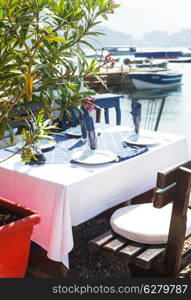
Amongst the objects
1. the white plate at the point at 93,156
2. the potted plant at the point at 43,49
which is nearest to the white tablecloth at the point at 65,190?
the white plate at the point at 93,156

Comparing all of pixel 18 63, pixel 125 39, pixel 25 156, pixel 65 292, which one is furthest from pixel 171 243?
pixel 125 39

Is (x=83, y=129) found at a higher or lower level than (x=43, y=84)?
lower

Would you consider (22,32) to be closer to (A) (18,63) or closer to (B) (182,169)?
(A) (18,63)

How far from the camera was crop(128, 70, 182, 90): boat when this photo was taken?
1866 cm

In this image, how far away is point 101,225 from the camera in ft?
10.4

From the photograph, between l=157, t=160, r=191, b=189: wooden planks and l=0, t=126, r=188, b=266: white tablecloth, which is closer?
l=157, t=160, r=191, b=189: wooden planks

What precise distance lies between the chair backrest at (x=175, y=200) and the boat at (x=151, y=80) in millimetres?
17097

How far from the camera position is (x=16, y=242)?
6.46 feet

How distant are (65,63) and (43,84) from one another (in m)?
0.16

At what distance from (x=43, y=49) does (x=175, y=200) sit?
0.93 meters

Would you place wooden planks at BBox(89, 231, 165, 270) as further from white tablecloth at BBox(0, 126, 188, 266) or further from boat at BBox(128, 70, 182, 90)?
boat at BBox(128, 70, 182, 90)

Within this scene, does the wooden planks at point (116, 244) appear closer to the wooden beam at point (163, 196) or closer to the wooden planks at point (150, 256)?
the wooden planks at point (150, 256)

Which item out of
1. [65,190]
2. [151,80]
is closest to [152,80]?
[151,80]

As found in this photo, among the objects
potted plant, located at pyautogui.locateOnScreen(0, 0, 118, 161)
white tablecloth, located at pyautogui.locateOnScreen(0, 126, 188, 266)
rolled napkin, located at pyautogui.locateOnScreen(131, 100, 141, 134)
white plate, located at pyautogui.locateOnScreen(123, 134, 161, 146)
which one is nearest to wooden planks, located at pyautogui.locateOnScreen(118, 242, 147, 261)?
white tablecloth, located at pyautogui.locateOnScreen(0, 126, 188, 266)
